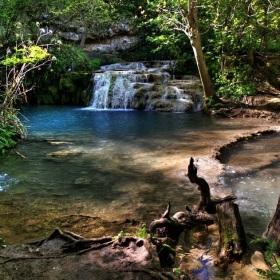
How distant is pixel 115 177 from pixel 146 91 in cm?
1156

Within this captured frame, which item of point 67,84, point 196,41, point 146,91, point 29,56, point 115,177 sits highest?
point 196,41

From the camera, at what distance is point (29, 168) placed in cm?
623

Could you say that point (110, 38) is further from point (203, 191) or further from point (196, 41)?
point (203, 191)

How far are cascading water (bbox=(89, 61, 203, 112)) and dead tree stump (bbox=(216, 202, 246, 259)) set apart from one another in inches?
488

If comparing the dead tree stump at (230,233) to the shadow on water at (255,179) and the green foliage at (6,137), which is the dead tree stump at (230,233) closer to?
the shadow on water at (255,179)

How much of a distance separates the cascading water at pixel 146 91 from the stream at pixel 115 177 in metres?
5.32

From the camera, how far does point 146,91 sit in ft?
54.6

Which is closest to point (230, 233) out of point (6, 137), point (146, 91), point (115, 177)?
point (115, 177)

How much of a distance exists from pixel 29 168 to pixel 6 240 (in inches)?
122

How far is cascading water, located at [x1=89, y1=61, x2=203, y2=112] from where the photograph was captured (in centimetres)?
1566

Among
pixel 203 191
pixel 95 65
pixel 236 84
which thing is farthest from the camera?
pixel 95 65

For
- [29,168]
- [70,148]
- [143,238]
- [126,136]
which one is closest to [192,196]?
[143,238]

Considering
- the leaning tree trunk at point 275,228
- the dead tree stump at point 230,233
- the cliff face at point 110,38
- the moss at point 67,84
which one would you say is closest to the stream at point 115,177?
the leaning tree trunk at point 275,228

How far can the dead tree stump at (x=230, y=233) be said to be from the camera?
2.80 metres
